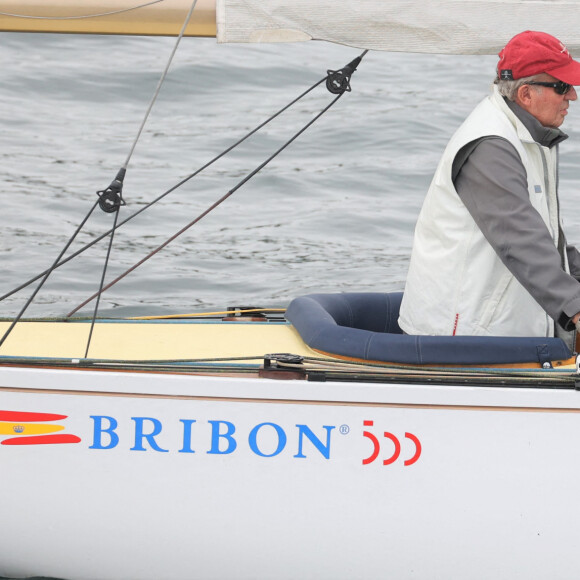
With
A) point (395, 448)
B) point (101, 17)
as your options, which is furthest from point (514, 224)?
point (101, 17)

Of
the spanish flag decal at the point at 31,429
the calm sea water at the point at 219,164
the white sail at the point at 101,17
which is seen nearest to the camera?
the spanish flag decal at the point at 31,429

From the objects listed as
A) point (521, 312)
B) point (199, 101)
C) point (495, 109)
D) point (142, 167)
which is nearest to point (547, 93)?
point (495, 109)

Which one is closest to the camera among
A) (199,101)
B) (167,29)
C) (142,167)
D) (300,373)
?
(300,373)

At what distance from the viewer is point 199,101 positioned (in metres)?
10.3

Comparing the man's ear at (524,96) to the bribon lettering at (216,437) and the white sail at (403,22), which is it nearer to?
the white sail at (403,22)

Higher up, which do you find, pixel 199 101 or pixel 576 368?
pixel 199 101

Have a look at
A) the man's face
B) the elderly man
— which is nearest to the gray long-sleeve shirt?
the elderly man

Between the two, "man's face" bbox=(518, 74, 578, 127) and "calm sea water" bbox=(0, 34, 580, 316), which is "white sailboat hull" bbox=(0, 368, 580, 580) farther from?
"calm sea water" bbox=(0, 34, 580, 316)

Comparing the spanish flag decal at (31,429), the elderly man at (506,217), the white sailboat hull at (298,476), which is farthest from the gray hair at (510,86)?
the spanish flag decal at (31,429)

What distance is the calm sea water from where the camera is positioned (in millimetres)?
6625

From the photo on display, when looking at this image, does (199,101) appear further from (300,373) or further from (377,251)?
(300,373)

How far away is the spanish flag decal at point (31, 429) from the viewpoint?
2916mm

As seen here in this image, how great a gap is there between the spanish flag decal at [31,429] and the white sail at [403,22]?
43.2 inches

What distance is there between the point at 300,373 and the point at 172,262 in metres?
4.03
